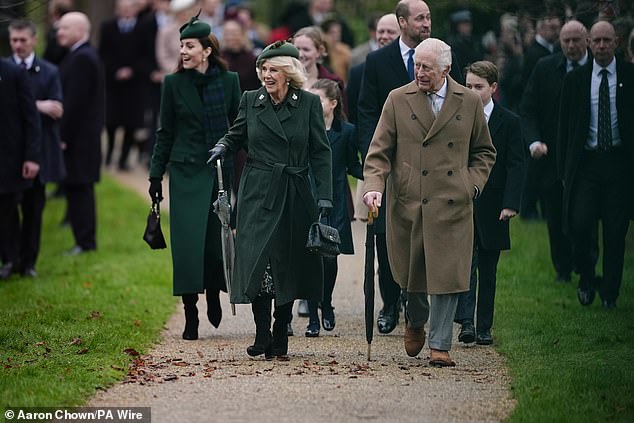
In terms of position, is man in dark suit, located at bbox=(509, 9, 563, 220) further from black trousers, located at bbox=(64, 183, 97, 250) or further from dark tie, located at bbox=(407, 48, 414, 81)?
black trousers, located at bbox=(64, 183, 97, 250)

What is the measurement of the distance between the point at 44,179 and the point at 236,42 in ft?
10.1

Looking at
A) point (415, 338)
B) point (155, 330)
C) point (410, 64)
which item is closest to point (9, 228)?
point (155, 330)

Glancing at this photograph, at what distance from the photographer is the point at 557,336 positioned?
10.1 metres

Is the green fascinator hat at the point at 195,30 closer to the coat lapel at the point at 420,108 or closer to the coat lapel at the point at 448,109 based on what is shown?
the coat lapel at the point at 420,108

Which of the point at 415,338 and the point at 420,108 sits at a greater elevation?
the point at 420,108

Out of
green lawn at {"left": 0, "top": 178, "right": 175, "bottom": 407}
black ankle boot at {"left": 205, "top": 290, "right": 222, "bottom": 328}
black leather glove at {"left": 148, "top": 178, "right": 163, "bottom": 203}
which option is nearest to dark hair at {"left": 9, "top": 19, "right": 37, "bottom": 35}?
green lawn at {"left": 0, "top": 178, "right": 175, "bottom": 407}

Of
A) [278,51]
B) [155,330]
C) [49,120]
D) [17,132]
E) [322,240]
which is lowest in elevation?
[155,330]

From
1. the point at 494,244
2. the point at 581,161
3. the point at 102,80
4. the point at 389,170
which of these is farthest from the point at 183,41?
the point at 102,80

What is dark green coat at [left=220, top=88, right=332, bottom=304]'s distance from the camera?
356 inches

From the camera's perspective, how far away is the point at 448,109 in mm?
8852

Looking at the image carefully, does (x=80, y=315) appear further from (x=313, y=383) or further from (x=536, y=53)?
(x=536, y=53)

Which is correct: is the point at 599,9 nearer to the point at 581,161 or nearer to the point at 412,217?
the point at 581,161

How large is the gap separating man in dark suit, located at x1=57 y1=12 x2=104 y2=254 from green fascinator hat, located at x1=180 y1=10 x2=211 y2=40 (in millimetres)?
5157

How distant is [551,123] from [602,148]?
1.29m
